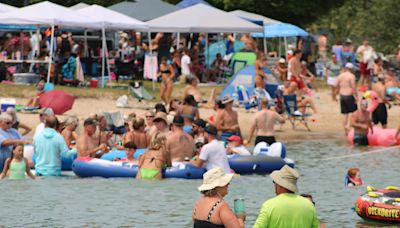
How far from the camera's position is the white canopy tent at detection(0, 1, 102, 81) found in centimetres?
2772

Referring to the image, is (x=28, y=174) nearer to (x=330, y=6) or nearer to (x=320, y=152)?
(x=320, y=152)

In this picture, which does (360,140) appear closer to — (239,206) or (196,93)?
(196,93)

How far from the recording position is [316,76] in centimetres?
3778

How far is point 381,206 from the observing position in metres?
13.5

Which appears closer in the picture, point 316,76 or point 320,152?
point 320,152

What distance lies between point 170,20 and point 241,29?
2039 mm

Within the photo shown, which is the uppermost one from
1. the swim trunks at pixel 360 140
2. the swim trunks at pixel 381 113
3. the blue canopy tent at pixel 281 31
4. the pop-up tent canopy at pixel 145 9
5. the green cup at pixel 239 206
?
the pop-up tent canopy at pixel 145 9

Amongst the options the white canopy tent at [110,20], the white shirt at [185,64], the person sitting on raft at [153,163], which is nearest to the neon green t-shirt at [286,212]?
the person sitting on raft at [153,163]

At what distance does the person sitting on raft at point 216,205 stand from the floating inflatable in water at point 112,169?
7.70m

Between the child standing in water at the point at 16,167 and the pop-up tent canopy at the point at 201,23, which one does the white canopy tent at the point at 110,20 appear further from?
the child standing in water at the point at 16,167

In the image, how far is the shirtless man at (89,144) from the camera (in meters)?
17.4

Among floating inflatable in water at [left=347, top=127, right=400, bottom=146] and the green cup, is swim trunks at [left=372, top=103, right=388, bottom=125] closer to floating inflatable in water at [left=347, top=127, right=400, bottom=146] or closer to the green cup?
floating inflatable in water at [left=347, top=127, right=400, bottom=146]

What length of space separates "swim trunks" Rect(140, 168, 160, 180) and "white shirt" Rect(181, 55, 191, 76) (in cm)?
1577

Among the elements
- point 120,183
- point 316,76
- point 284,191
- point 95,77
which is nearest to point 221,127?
point 120,183
